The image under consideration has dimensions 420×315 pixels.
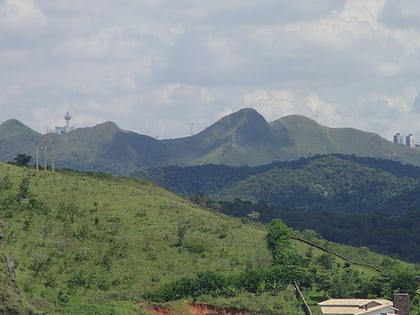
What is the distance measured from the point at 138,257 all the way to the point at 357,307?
60.7 ft

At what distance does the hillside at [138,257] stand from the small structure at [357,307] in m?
2.30

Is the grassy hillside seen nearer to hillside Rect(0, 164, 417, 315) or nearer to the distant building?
hillside Rect(0, 164, 417, 315)

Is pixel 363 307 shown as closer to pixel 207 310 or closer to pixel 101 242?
pixel 207 310

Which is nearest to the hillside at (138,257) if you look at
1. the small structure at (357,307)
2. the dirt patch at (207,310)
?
the dirt patch at (207,310)

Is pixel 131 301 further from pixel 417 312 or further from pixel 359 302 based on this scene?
pixel 417 312

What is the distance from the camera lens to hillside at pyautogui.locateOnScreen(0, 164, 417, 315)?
199 feet

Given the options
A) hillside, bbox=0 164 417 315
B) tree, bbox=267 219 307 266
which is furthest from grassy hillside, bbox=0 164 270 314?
tree, bbox=267 219 307 266

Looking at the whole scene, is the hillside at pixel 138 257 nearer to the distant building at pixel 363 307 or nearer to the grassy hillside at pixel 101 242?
the grassy hillside at pixel 101 242

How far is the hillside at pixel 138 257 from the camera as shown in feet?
199

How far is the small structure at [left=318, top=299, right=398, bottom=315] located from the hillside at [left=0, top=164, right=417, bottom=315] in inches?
90.6

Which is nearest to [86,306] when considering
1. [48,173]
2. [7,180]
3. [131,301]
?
[131,301]

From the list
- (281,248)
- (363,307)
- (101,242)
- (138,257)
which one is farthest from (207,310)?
(281,248)

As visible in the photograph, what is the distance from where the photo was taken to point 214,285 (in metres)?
63.4

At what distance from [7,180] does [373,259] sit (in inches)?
1917
